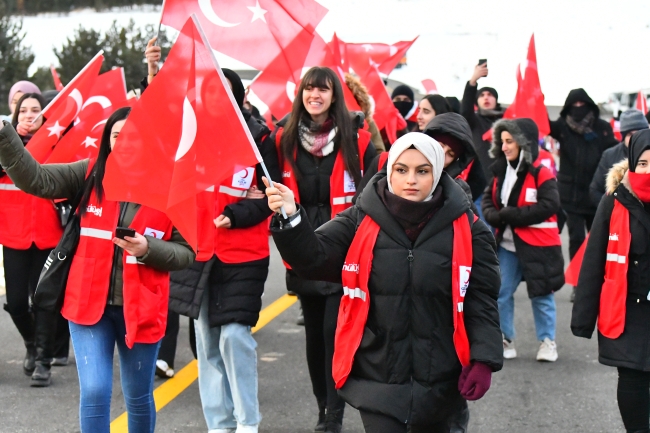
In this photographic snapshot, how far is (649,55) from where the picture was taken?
3278 cm

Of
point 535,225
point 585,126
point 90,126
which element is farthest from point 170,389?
point 585,126

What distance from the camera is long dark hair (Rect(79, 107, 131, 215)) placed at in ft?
15.6

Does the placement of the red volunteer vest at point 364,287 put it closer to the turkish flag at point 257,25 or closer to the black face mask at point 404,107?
the turkish flag at point 257,25

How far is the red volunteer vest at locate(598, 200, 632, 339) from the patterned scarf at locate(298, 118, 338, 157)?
5.49 ft

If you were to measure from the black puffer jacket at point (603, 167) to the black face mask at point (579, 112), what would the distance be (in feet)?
2.40

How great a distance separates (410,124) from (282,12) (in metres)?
5.41

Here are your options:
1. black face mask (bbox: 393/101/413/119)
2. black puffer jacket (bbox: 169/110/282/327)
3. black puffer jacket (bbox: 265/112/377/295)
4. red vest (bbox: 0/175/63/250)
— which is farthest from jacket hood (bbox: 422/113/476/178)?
black face mask (bbox: 393/101/413/119)

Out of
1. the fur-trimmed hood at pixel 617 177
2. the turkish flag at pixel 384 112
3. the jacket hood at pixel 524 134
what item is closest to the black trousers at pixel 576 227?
the turkish flag at pixel 384 112

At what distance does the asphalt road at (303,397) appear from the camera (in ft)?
20.3

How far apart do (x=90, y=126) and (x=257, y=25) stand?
4.28ft

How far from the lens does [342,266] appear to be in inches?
163

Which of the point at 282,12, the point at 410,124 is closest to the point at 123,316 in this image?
the point at 282,12

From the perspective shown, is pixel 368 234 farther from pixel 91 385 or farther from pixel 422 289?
pixel 91 385

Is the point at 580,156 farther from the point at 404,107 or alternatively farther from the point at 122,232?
the point at 122,232
